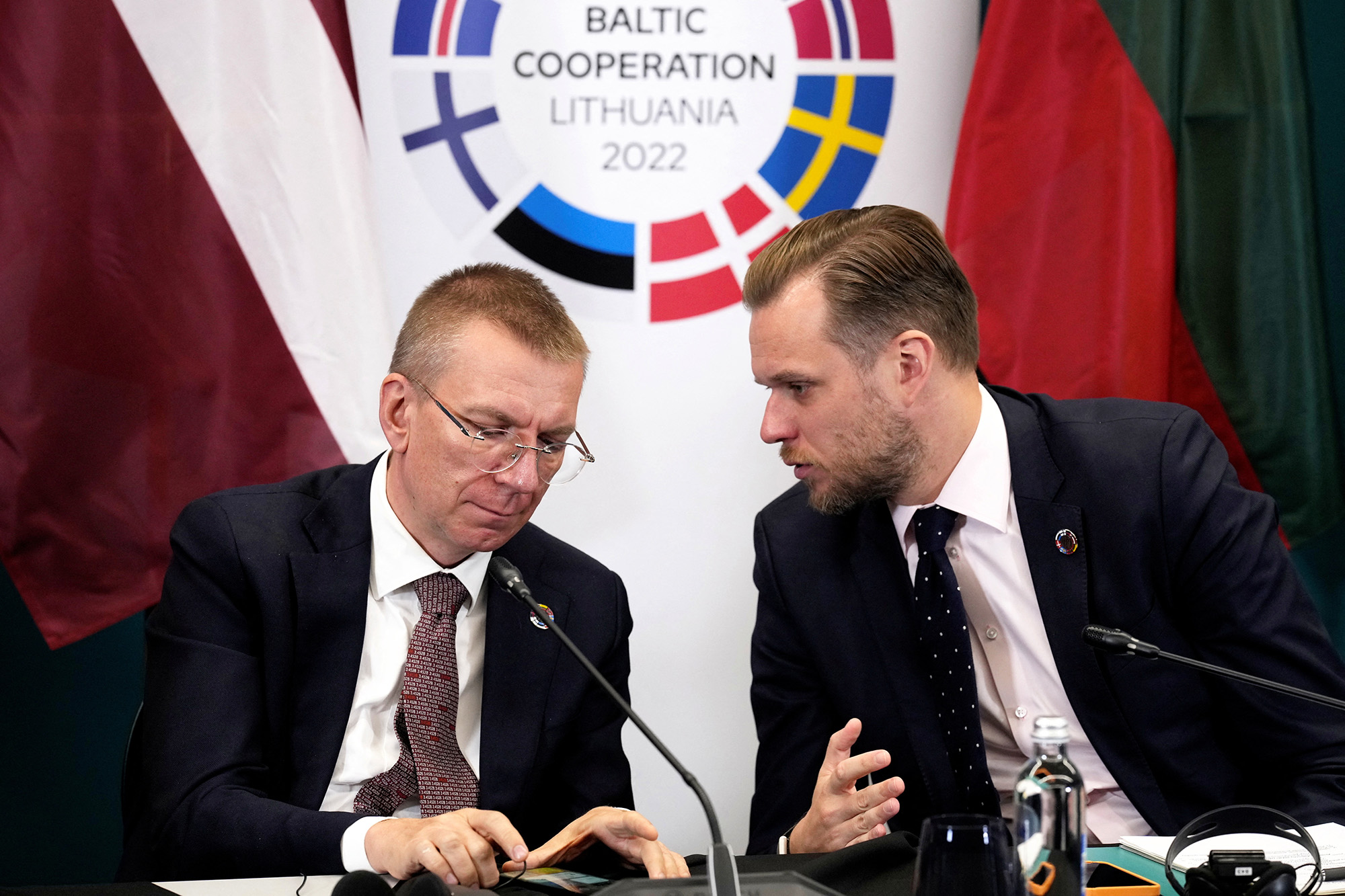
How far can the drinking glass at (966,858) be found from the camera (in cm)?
115

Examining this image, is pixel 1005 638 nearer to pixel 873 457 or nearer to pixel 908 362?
pixel 873 457

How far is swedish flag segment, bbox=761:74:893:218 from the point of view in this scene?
291 centimetres

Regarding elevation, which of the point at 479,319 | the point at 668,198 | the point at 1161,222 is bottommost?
the point at 479,319

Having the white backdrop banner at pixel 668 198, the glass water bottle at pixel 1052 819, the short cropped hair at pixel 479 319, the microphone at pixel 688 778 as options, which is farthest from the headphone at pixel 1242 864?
the white backdrop banner at pixel 668 198

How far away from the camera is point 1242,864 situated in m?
1.25

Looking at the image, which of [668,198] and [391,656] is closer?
[391,656]

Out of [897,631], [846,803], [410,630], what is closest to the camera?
[846,803]

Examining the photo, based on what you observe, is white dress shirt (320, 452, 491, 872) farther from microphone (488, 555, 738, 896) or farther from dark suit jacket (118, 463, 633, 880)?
microphone (488, 555, 738, 896)

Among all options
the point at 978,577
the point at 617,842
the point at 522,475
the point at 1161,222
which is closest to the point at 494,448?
the point at 522,475

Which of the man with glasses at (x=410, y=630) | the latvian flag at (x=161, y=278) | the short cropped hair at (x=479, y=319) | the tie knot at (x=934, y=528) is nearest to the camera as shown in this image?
the man with glasses at (x=410, y=630)

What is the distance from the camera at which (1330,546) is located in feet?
9.51

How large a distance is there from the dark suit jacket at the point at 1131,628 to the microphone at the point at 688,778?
0.72 meters

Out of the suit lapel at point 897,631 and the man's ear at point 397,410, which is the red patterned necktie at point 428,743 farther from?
the suit lapel at point 897,631

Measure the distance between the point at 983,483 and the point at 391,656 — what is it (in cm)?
107
